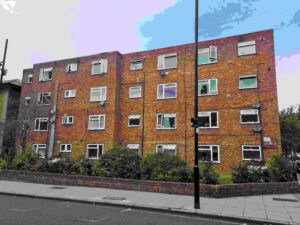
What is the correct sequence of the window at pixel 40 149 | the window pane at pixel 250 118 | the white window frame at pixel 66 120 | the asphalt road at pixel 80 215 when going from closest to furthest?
the asphalt road at pixel 80 215 < the window pane at pixel 250 118 < the white window frame at pixel 66 120 < the window at pixel 40 149

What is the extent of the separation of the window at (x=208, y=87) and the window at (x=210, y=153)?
14.8 feet

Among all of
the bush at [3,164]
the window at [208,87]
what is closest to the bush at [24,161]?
the bush at [3,164]

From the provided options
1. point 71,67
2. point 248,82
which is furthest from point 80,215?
point 71,67

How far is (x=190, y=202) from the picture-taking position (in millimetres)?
9898

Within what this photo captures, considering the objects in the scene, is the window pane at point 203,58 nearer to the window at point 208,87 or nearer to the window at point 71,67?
the window at point 208,87

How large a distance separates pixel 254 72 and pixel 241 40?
304cm

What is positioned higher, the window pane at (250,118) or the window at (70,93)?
the window at (70,93)

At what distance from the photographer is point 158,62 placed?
2416cm

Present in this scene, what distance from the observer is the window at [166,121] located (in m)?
22.4

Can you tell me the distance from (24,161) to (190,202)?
11.7m

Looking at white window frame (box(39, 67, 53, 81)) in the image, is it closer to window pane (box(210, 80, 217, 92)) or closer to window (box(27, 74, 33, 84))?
window (box(27, 74, 33, 84))

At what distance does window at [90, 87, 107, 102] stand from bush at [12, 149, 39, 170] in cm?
947

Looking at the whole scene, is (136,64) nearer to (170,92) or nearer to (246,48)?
(170,92)

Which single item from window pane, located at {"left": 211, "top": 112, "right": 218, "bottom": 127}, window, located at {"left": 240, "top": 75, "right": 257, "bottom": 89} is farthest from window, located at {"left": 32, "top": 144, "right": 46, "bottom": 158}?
window, located at {"left": 240, "top": 75, "right": 257, "bottom": 89}
